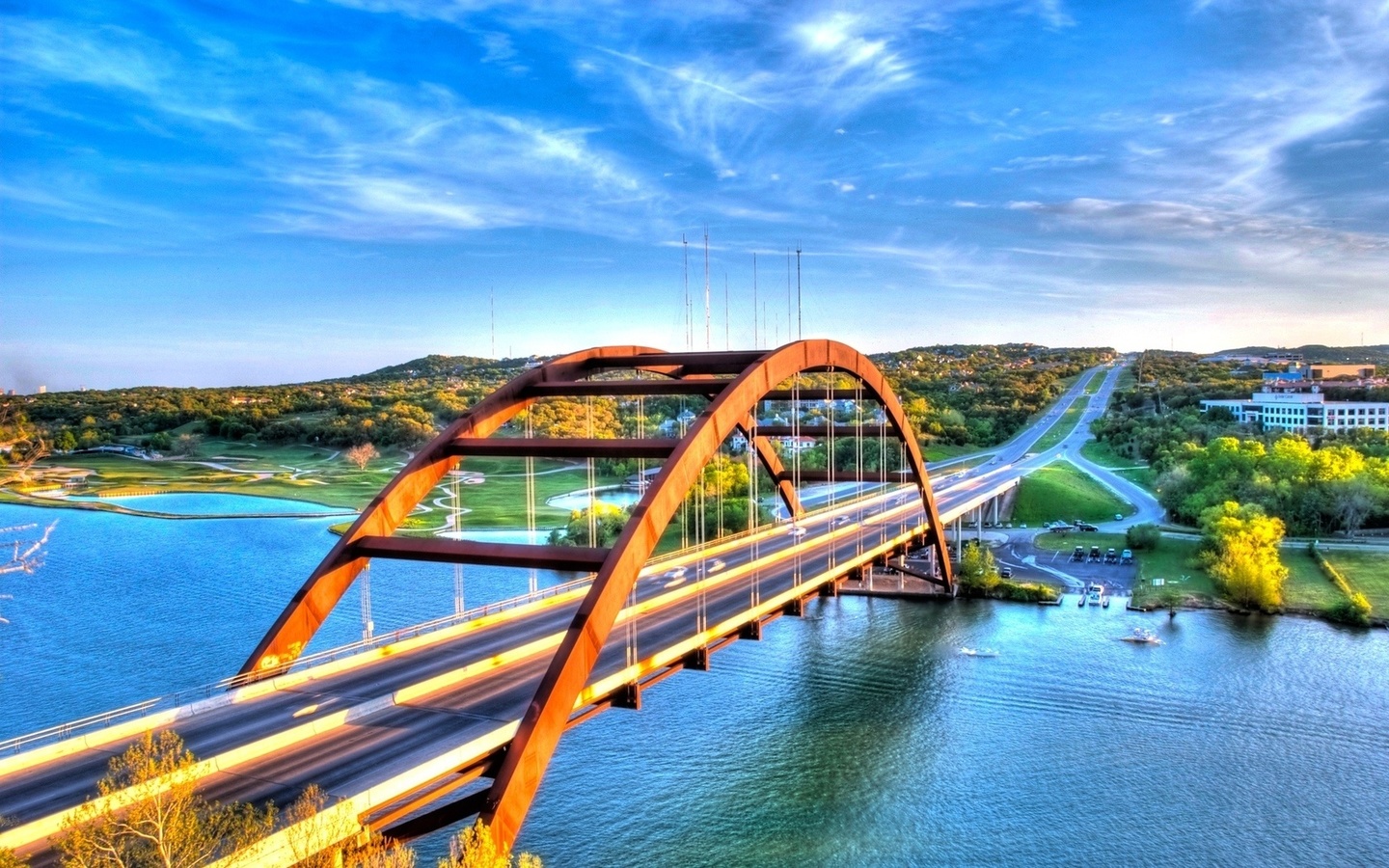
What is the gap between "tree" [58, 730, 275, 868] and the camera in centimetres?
1039

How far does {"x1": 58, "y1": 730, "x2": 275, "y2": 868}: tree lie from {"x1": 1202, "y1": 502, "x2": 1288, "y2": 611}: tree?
1625 inches

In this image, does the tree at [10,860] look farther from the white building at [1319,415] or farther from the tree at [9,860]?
the white building at [1319,415]

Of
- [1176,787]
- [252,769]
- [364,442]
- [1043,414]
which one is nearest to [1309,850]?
[1176,787]

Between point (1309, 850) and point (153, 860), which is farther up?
point (153, 860)

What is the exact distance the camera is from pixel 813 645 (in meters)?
38.1

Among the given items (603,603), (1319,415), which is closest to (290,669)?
(603,603)

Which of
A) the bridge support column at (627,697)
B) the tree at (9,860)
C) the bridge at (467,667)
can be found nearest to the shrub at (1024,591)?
the bridge at (467,667)

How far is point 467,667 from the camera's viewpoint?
1855 cm

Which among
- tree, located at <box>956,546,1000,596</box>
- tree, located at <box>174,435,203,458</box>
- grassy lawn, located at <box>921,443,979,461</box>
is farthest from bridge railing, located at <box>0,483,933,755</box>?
tree, located at <box>174,435,203,458</box>

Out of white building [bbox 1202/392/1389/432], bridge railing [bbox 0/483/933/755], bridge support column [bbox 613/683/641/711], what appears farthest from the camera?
white building [bbox 1202/392/1389/432]

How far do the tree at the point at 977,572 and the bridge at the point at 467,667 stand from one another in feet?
56.4

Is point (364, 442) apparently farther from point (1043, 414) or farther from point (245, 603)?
point (1043, 414)

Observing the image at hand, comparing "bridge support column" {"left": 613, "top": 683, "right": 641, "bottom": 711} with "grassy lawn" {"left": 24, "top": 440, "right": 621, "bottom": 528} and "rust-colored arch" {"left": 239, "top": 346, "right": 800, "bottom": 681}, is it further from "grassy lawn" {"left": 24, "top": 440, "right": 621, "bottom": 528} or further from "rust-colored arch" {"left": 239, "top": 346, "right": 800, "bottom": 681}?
"grassy lawn" {"left": 24, "top": 440, "right": 621, "bottom": 528}

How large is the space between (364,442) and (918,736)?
275 feet
